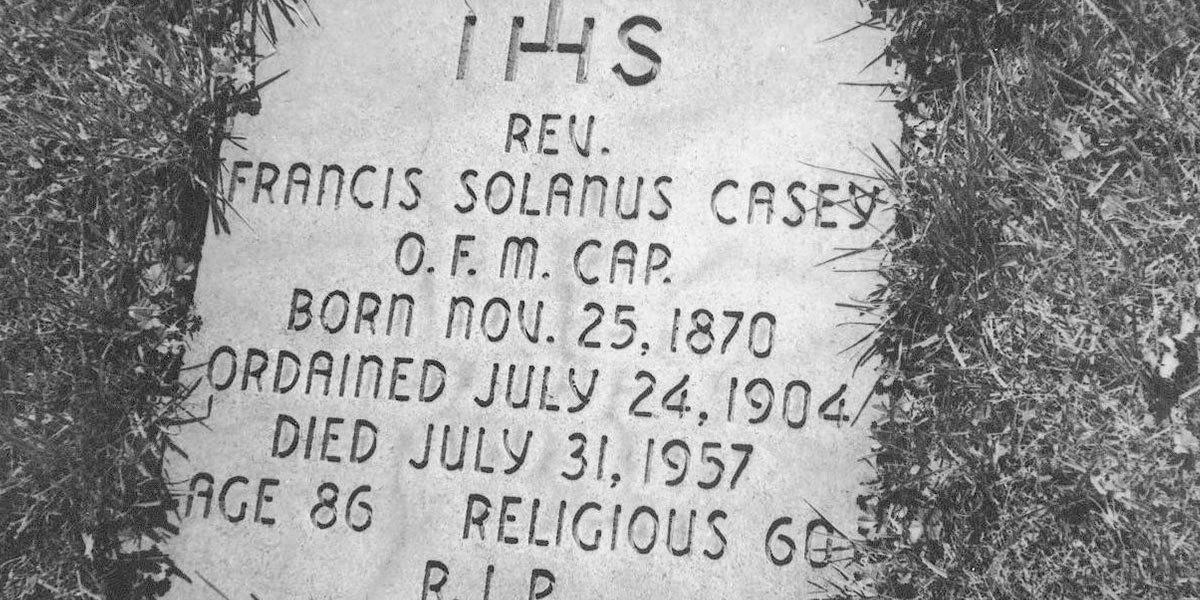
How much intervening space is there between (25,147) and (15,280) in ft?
1.26

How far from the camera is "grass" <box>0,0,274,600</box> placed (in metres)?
2.89

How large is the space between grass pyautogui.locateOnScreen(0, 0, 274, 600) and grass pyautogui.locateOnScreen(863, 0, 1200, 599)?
1824 mm

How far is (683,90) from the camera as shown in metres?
2.82

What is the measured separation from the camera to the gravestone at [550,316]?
262 centimetres

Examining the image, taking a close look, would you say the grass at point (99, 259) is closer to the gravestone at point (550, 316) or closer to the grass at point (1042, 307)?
the gravestone at point (550, 316)

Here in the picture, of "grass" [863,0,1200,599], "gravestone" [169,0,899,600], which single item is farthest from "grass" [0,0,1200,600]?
"gravestone" [169,0,899,600]

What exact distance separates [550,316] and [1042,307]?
122 centimetres

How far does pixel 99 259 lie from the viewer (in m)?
3.10

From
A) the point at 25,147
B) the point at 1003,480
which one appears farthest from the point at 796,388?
the point at 25,147

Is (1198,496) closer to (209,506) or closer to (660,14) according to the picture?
(660,14)

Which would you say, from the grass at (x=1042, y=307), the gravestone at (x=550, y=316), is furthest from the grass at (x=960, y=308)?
the gravestone at (x=550, y=316)

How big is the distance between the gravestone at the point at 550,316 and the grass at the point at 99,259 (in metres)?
0.16

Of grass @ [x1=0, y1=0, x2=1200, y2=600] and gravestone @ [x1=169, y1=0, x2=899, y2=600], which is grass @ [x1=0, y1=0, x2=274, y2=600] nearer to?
grass @ [x1=0, y1=0, x2=1200, y2=600]

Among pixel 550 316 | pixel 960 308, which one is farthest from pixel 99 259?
pixel 960 308
